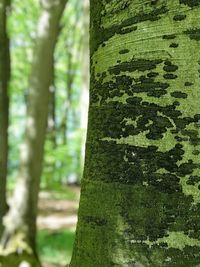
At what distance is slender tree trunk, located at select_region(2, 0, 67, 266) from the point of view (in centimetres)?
640

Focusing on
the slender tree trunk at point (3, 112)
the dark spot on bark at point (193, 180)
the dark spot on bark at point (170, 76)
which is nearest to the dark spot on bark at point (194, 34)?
the dark spot on bark at point (170, 76)

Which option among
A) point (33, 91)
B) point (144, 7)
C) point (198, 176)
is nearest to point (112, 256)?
point (198, 176)

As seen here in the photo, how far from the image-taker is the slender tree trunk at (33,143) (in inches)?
252

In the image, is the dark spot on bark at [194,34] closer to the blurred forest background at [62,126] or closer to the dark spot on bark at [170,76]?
the dark spot on bark at [170,76]

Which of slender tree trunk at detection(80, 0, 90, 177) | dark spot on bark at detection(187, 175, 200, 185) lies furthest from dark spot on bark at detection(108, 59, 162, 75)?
slender tree trunk at detection(80, 0, 90, 177)

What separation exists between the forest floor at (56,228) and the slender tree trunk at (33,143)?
5.71 feet

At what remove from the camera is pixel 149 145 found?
1233 mm

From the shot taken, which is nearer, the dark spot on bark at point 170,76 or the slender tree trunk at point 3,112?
the dark spot on bark at point 170,76

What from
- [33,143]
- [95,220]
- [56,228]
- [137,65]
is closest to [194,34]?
[137,65]

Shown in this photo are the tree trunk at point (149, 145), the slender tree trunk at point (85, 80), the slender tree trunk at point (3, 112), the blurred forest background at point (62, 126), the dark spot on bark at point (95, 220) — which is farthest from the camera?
the blurred forest background at point (62, 126)

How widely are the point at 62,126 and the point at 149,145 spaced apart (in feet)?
74.5

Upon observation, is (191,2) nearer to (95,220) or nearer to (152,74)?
(152,74)

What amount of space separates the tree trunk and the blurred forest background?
5.45 metres

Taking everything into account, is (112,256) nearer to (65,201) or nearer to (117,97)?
(117,97)
